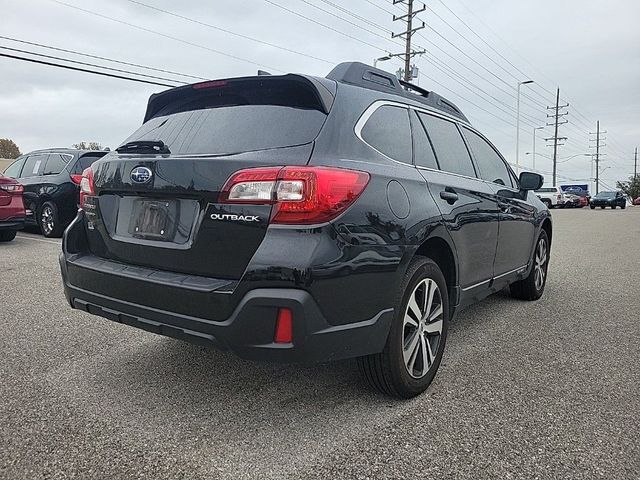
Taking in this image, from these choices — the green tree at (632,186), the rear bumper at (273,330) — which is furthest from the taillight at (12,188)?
the green tree at (632,186)

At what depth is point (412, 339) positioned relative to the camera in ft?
8.95

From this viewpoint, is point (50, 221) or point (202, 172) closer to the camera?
point (202, 172)

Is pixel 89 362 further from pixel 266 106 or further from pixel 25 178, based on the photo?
pixel 25 178

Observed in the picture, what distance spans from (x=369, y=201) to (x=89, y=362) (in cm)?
210

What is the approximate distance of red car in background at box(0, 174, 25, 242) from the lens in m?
8.18

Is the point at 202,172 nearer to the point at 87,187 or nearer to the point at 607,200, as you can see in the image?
the point at 87,187

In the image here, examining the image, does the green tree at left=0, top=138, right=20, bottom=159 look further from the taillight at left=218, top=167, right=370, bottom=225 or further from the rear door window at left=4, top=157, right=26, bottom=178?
the taillight at left=218, top=167, right=370, bottom=225

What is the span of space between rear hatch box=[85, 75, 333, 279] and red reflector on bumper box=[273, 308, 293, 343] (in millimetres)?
274

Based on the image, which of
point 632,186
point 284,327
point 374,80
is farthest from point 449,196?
point 632,186

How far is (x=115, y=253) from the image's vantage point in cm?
268

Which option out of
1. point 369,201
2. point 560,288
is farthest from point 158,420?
point 560,288

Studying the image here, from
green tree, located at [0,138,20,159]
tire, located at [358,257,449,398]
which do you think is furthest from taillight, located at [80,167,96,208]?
green tree, located at [0,138,20,159]

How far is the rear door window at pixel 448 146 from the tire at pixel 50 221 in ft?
26.2

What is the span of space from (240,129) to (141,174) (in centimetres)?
54
